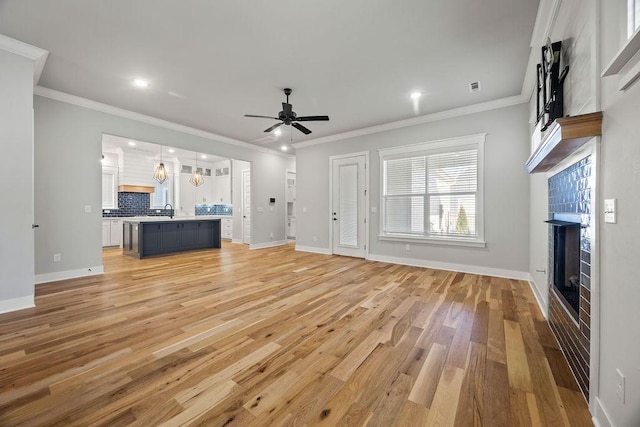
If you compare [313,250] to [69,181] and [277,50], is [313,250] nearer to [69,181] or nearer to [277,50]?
[277,50]

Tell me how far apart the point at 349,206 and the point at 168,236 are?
15.0 ft

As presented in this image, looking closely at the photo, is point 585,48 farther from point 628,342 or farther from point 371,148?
point 371,148

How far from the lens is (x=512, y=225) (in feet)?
13.7

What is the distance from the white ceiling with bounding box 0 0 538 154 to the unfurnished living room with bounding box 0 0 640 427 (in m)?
0.03

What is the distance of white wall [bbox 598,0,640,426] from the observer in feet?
3.54

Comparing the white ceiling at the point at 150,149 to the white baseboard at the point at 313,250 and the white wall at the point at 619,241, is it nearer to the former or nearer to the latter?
the white baseboard at the point at 313,250

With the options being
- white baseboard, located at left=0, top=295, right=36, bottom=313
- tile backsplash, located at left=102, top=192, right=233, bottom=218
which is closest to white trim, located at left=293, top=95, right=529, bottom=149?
white baseboard, located at left=0, top=295, right=36, bottom=313

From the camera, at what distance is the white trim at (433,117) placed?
4.19 metres

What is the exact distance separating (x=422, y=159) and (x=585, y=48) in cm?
336

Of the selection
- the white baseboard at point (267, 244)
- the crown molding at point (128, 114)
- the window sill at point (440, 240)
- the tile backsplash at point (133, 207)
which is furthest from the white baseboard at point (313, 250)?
the tile backsplash at point (133, 207)

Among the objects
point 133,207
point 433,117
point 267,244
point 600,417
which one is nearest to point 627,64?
point 600,417

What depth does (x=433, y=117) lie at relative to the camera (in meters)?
4.88

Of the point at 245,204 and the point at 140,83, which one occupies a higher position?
the point at 140,83

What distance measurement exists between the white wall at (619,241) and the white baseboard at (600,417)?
0.02m
